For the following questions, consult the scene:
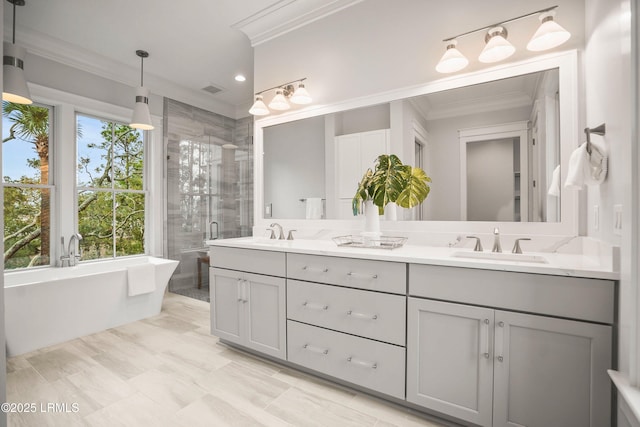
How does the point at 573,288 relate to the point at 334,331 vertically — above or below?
above

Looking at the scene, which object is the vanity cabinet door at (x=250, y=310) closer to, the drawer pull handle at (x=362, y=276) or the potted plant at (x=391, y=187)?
the drawer pull handle at (x=362, y=276)

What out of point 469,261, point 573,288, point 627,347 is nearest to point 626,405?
point 627,347

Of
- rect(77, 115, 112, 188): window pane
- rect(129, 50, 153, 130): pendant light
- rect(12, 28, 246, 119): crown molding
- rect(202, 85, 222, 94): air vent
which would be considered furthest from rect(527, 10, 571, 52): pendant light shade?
rect(77, 115, 112, 188): window pane

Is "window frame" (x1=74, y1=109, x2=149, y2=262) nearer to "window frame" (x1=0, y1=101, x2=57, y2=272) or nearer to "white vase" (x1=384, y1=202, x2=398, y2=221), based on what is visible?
"window frame" (x1=0, y1=101, x2=57, y2=272)

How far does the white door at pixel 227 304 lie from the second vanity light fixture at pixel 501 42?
2.10 meters

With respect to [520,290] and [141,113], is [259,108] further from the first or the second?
[520,290]

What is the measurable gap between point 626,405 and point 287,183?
246 cm

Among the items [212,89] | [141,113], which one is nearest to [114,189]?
[141,113]

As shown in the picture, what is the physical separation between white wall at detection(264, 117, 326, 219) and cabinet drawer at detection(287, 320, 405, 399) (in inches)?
44.3

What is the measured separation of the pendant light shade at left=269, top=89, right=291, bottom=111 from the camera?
9.14ft

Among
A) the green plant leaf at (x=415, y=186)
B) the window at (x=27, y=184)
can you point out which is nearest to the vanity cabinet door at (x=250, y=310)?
the green plant leaf at (x=415, y=186)

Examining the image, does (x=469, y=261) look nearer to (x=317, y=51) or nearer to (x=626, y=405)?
(x=626, y=405)

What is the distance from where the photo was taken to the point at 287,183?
2854 millimetres

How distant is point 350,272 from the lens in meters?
1.80
